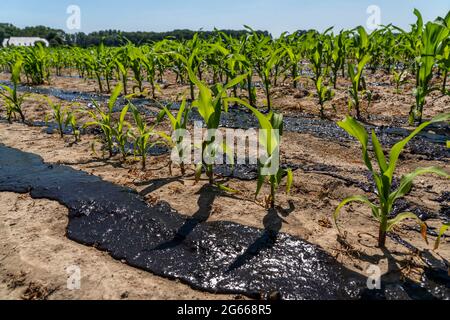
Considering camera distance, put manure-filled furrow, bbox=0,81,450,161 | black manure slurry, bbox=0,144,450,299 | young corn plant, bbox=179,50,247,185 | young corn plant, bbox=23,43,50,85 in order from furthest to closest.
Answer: young corn plant, bbox=23,43,50,85 → manure-filled furrow, bbox=0,81,450,161 → young corn plant, bbox=179,50,247,185 → black manure slurry, bbox=0,144,450,299

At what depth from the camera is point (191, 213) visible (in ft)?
5.68

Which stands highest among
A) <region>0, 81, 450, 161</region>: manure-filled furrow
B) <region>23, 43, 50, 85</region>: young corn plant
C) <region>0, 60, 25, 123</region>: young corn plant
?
<region>23, 43, 50, 85</region>: young corn plant

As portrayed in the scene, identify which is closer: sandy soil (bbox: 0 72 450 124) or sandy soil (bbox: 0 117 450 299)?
sandy soil (bbox: 0 117 450 299)

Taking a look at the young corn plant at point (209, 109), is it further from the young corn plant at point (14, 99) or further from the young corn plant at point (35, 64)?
the young corn plant at point (35, 64)

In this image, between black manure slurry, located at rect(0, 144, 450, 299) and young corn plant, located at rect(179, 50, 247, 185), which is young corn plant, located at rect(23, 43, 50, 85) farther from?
young corn plant, located at rect(179, 50, 247, 185)

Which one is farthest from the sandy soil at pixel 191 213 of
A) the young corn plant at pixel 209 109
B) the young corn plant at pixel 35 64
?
the young corn plant at pixel 35 64

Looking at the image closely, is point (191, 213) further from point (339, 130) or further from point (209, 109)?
point (339, 130)

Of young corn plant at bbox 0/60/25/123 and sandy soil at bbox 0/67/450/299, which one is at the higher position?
young corn plant at bbox 0/60/25/123

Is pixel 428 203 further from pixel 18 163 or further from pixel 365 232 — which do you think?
pixel 18 163

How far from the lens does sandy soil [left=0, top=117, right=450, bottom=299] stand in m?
1.30

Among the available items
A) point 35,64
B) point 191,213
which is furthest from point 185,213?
point 35,64

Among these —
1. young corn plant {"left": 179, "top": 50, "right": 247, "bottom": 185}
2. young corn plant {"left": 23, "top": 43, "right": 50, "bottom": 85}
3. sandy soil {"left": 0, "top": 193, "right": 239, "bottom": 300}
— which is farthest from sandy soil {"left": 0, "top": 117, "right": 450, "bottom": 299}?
young corn plant {"left": 23, "top": 43, "right": 50, "bottom": 85}

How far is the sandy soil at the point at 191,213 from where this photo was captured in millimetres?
1298

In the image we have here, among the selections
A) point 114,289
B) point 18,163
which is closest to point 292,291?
point 114,289
